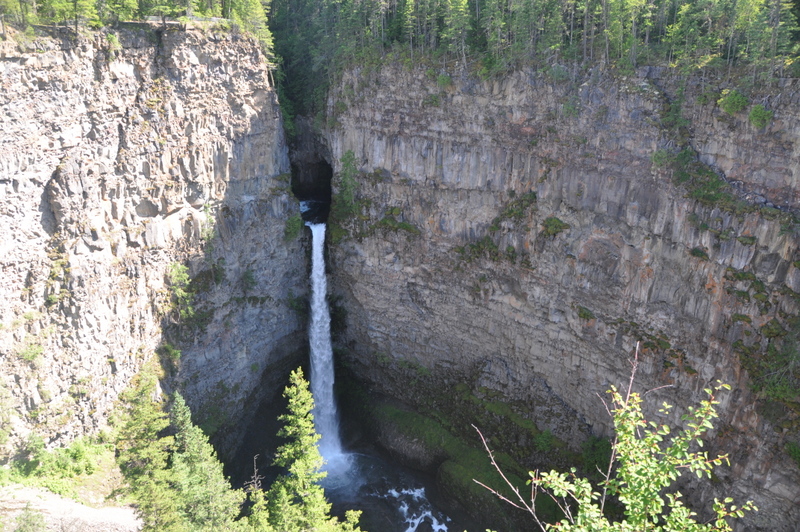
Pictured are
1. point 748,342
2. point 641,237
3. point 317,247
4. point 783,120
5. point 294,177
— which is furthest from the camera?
point 294,177

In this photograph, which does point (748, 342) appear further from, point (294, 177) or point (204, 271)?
point (294, 177)

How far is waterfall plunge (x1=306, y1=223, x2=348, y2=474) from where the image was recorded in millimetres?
35344

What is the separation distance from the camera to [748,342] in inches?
910

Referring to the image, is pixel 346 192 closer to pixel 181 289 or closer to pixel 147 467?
pixel 181 289

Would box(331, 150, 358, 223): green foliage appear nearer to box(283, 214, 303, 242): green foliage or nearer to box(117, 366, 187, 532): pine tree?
box(283, 214, 303, 242): green foliage

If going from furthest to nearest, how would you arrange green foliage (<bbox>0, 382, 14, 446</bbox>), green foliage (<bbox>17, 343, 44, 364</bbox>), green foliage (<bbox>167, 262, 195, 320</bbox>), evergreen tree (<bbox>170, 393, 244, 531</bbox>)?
1. green foliage (<bbox>167, 262, 195, 320</bbox>)
2. green foliage (<bbox>17, 343, 44, 364</bbox>)
3. green foliage (<bbox>0, 382, 14, 446</bbox>)
4. evergreen tree (<bbox>170, 393, 244, 531</bbox>)

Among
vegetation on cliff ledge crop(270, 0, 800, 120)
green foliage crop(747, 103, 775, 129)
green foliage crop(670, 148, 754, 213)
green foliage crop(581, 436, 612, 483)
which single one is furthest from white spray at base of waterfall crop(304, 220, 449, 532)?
green foliage crop(747, 103, 775, 129)

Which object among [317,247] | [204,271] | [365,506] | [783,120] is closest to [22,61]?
[204,271]

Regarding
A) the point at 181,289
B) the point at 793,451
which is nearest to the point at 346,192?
the point at 181,289

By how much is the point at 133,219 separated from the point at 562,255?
19057 millimetres

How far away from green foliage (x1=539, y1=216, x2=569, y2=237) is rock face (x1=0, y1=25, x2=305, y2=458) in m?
13.4

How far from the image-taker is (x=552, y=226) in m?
28.5

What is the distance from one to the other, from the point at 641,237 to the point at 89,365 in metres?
23.5

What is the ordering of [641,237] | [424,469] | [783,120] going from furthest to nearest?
[424,469] → [641,237] → [783,120]
